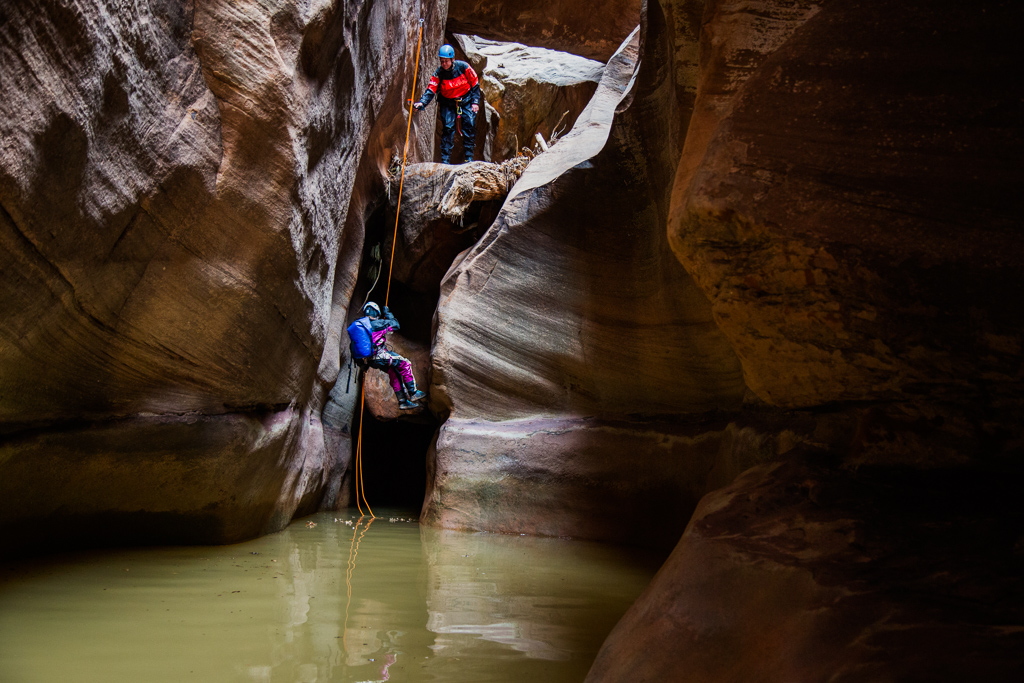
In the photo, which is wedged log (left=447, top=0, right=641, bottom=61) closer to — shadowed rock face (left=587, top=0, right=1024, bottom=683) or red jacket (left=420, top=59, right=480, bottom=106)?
red jacket (left=420, top=59, right=480, bottom=106)

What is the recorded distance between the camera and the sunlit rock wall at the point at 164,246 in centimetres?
303

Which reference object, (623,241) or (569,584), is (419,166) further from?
(569,584)

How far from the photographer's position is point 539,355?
6645 millimetres

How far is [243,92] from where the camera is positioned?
4.02 metres

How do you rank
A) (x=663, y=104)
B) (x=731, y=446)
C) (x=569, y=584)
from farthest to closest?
(x=663, y=104) < (x=731, y=446) < (x=569, y=584)

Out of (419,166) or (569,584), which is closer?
(569,584)

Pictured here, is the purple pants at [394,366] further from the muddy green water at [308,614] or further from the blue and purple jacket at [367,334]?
the muddy green water at [308,614]

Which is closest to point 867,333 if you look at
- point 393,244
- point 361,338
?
point 361,338

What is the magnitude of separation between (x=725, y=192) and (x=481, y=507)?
4.73m

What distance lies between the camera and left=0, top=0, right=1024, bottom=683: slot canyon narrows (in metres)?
1.89

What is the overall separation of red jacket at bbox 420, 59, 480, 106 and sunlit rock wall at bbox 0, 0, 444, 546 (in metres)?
3.72

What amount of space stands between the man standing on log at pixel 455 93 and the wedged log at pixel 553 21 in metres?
1.09

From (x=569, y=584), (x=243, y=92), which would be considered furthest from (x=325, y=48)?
(x=569, y=584)

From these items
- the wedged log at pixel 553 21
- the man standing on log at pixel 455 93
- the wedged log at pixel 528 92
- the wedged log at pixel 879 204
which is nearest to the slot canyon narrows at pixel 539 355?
the wedged log at pixel 879 204
